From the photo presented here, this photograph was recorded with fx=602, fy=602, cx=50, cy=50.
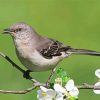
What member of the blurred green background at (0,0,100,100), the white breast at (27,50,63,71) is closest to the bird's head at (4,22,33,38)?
the white breast at (27,50,63,71)

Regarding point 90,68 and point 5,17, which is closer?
point 90,68

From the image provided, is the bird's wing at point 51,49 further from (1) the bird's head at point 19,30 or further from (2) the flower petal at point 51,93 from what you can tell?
(2) the flower petal at point 51,93

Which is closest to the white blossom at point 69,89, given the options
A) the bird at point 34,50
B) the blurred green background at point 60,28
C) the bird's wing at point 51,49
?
the bird at point 34,50

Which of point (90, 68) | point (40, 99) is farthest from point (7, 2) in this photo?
point (40, 99)

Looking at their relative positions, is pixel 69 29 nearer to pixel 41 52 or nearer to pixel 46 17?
pixel 46 17

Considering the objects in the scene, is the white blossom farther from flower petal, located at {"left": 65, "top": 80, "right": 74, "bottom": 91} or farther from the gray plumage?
the gray plumage

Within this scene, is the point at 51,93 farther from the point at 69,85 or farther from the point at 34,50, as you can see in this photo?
the point at 34,50

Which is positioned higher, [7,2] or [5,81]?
[7,2]

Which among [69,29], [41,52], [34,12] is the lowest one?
[41,52]
